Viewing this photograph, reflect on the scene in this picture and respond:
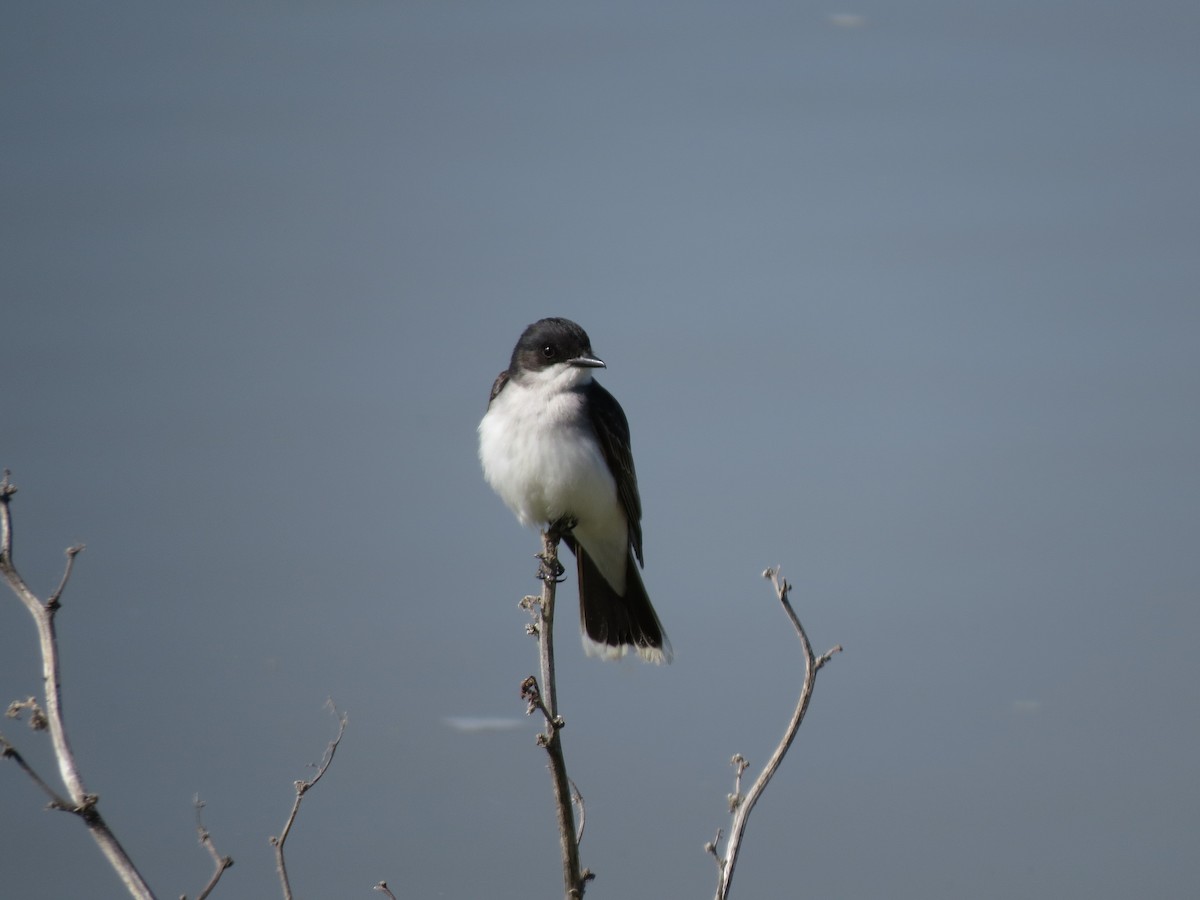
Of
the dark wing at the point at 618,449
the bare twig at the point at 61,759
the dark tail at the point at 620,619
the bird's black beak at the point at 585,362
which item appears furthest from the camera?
the dark tail at the point at 620,619

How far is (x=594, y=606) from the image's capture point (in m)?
5.25

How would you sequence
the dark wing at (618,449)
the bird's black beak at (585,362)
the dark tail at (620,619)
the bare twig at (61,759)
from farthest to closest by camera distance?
1. the dark tail at (620,619)
2. the dark wing at (618,449)
3. the bird's black beak at (585,362)
4. the bare twig at (61,759)

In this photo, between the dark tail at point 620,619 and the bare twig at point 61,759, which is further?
the dark tail at point 620,619

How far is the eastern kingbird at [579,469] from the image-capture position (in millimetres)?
Result: 4840

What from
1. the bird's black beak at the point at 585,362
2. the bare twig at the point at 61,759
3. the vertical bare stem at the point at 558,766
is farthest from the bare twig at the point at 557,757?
the bird's black beak at the point at 585,362

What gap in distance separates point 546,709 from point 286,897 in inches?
21.9

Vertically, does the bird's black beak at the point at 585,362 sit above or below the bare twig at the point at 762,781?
above

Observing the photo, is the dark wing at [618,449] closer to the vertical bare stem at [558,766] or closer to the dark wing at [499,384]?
the dark wing at [499,384]

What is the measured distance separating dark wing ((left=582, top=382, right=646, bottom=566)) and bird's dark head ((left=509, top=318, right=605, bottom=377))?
161mm

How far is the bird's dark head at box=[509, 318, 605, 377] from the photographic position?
4836mm

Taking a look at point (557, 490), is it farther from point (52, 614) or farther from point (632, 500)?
point (52, 614)

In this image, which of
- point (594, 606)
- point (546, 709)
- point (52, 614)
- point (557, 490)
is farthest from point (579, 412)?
point (52, 614)

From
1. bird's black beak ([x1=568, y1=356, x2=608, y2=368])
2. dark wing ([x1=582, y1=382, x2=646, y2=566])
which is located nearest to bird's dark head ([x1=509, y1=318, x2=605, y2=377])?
bird's black beak ([x1=568, y1=356, x2=608, y2=368])

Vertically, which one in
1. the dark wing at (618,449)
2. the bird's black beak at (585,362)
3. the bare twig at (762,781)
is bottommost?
the bare twig at (762,781)
